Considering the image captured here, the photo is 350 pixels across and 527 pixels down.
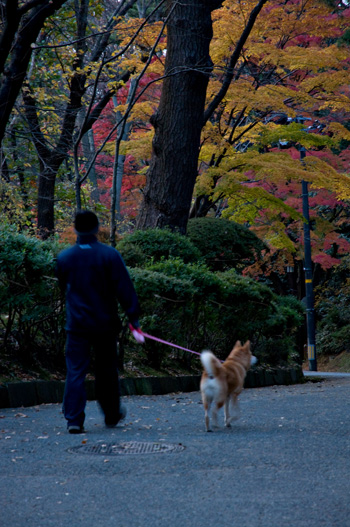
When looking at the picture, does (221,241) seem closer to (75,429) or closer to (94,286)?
(94,286)

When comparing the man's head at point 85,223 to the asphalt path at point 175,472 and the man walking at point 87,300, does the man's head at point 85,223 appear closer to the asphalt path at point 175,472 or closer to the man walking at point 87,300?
the man walking at point 87,300

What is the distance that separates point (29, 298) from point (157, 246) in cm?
444

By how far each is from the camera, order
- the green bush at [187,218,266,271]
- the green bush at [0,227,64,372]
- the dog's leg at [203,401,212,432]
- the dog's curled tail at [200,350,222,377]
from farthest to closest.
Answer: the green bush at [187,218,266,271], the green bush at [0,227,64,372], the dog's leg at [203,401,212,432], the dog's curled tail at [200,350,222,377]

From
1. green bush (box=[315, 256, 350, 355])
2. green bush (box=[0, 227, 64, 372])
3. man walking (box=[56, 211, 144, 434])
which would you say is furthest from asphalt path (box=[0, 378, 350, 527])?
green bush (box=[315, 256, 350, 355])

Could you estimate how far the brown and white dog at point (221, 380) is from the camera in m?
5.78

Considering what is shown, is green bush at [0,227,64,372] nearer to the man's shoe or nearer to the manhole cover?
the man's shoe

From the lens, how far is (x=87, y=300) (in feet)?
18.8

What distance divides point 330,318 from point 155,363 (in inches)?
831

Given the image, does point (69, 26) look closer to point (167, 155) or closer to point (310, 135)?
point (167, 155)

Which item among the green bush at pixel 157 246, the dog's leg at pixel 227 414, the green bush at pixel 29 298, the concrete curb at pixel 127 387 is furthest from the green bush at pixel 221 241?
the dog's leg at pixel 227 414

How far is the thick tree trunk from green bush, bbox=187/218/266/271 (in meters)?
1.42

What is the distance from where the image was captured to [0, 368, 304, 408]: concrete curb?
24.7 ft

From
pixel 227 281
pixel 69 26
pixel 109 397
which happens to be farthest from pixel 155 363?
pixel 69 26

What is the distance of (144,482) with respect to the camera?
394 cm
